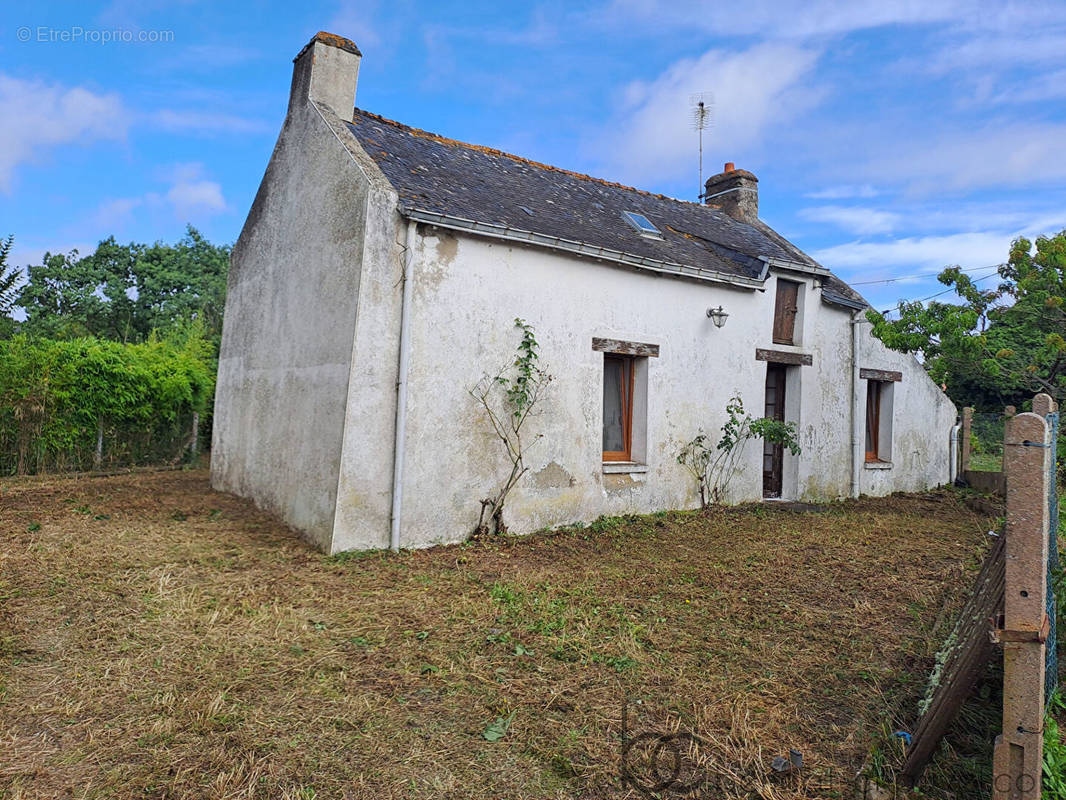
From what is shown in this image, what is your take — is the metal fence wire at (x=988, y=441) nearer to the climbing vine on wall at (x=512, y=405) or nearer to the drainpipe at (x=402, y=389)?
the climbing vine on wall at (x=512, y=405)

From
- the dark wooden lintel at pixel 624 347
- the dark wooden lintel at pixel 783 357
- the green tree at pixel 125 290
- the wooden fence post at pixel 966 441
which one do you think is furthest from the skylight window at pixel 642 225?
the green tree at pixel 125 290

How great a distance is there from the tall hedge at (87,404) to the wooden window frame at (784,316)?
12386 mm

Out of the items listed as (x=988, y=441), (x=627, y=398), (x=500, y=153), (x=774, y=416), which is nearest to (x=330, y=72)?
(x=500, y=153)

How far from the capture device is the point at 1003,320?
328 inches

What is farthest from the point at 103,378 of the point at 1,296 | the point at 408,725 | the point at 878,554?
the point at 878,554

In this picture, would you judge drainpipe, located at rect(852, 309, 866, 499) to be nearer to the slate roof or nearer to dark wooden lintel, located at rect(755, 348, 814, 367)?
the slate roof

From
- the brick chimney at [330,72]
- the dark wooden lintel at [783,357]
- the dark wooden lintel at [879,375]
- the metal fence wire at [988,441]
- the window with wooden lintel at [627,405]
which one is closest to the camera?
the brick chimney at [330,72]

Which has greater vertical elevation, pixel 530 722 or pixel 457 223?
pixel 457 223

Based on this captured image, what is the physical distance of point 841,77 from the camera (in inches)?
363

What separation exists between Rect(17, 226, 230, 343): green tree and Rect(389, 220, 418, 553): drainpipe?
740 inches

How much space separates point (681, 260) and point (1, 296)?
48.5 feet

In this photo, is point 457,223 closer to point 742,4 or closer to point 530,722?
point 742,4

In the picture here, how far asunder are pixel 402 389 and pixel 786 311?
295 inches

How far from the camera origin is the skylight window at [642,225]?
10.3 meters
